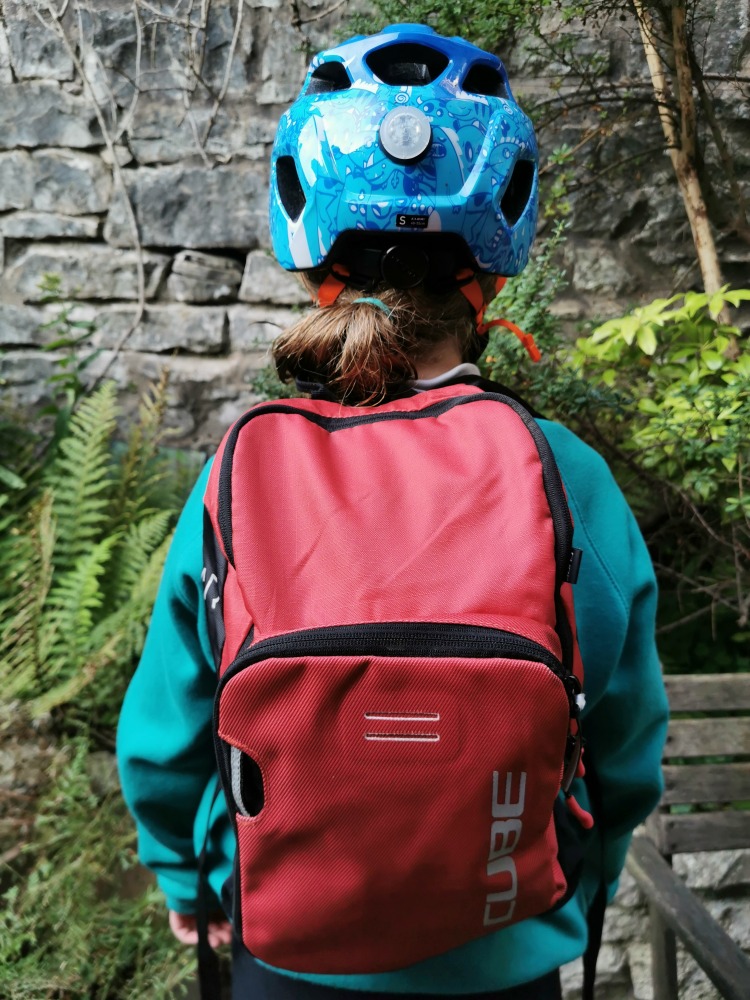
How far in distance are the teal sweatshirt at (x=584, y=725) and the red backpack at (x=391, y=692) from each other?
0.47 feet

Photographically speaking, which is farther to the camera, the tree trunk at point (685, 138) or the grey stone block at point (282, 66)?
the grey stone block at point (282, 66)

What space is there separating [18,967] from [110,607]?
1.20 m

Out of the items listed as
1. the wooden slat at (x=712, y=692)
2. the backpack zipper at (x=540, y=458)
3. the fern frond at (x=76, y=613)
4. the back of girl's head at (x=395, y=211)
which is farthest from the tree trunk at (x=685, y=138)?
the fern frond at (x=76, y=613)

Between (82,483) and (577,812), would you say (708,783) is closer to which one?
(577,812)

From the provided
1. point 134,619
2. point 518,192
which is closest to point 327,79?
point 518,192

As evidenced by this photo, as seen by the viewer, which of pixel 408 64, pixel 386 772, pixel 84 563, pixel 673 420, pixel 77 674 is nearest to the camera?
pixel 386 772

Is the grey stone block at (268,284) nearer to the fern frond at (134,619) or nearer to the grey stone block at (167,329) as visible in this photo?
the grey stone block at (167,329)

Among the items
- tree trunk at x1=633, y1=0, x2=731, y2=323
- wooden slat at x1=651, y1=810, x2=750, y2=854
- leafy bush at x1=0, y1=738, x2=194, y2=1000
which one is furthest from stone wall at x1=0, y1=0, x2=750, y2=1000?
wooden slat at x1=651, y1=810, x2=750, y2=854

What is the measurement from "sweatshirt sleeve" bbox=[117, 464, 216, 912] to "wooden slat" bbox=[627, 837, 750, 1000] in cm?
106

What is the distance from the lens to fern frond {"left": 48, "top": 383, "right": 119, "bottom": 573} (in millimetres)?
2760

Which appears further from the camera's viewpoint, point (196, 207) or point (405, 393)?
point (196, 207)

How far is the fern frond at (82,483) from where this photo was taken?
2760mm

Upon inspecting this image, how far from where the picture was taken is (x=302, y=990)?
94 cm

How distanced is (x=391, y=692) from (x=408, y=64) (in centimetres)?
110
